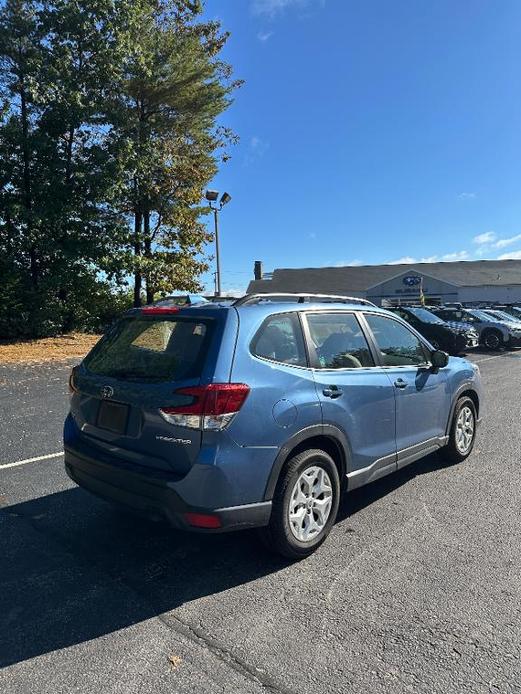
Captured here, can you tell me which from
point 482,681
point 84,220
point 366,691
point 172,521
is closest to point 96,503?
point 172,521

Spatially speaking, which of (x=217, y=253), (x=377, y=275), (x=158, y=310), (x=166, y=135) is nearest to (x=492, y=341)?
(x=217, y=253)

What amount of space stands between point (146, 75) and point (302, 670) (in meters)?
19.2

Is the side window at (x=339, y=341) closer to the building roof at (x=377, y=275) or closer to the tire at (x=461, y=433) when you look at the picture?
the tire at (x=461, y=433)

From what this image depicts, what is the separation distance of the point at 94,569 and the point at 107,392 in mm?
1124

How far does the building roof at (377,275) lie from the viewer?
169 ft

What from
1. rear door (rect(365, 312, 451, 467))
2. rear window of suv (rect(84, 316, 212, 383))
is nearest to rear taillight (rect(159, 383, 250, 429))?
rear window of suv (rect(84, 316, 212, 383))

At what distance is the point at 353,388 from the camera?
380cm

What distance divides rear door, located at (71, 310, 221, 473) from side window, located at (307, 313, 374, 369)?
886 millimetres

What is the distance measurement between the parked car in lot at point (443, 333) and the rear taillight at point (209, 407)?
1539 cm

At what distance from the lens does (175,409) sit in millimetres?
3029

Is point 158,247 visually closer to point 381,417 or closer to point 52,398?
point 52,398

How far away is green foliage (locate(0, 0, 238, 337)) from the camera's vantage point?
1642cm

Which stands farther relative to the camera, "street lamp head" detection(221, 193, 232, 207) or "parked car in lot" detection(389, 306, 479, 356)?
"street lamp head" detection(221, 193, 232, 207)

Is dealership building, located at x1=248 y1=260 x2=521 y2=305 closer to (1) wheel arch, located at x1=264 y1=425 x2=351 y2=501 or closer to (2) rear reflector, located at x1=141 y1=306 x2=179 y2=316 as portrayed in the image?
(2) rear reflector, located at x1=141 y1=306 x2=179 y2=316
